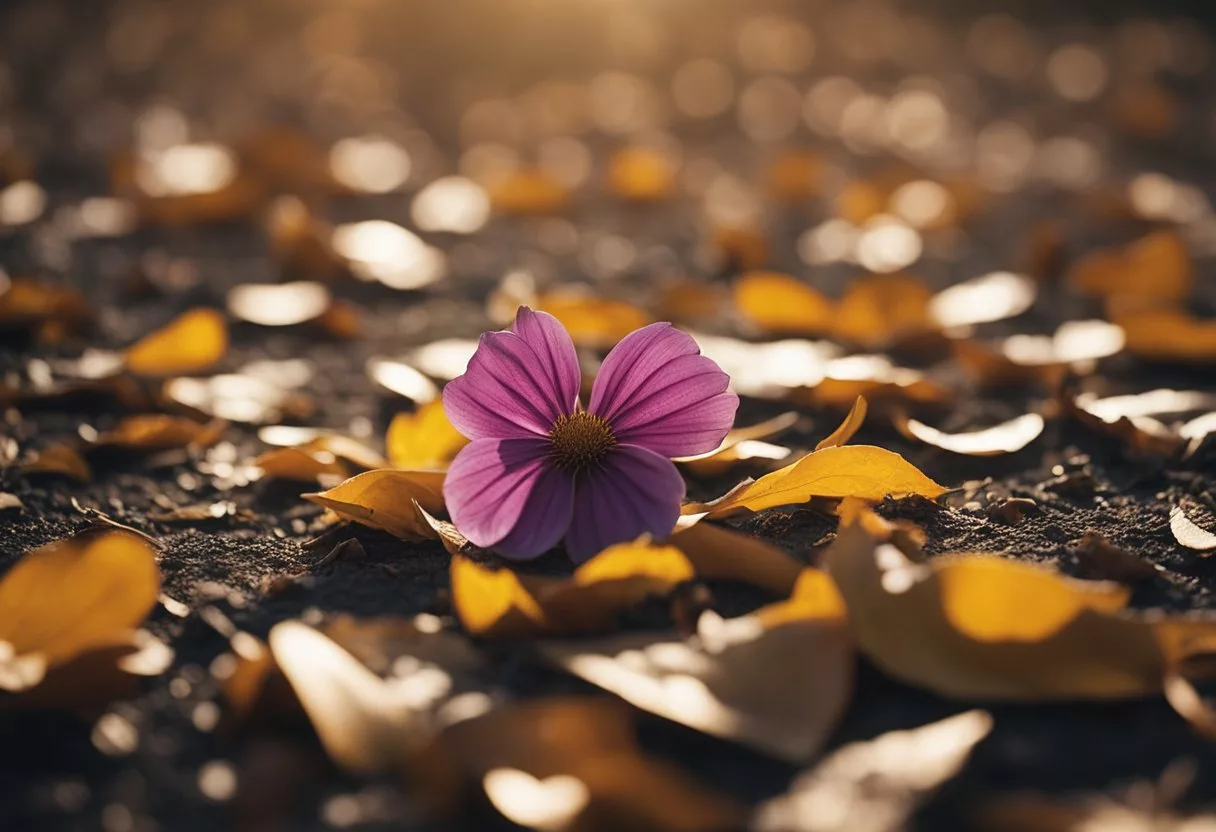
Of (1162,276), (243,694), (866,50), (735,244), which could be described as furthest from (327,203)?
(866,50)

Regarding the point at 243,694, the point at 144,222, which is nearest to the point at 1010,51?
the point at 144,222

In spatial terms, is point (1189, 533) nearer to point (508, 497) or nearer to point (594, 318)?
point (508, 497)

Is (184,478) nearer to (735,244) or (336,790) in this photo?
(336,790)

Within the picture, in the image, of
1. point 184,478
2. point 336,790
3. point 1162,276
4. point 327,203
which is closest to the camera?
point 336,790

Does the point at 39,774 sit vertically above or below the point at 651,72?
below

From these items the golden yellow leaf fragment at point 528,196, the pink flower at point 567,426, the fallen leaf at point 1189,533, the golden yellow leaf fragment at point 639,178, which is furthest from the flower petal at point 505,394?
the golden yellow leaf fragment at point 639,178

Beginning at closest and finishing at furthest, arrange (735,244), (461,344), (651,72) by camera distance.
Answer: (461,344) → (735,244) → (651,72)

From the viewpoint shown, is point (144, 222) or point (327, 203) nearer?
point (144, 222)

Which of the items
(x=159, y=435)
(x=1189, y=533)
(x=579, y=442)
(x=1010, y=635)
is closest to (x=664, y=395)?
(x=579, y=442)
